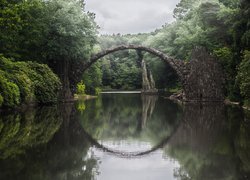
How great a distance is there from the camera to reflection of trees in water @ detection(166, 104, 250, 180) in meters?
6.06

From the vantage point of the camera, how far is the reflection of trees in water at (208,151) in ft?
19.9

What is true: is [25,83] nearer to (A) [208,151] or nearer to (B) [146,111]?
(B) [146,111]

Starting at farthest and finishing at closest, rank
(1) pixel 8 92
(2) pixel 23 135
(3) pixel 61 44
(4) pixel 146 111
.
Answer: (3) pixel 61 44 → (4) pixel 146 111 → (1) pixel 8 92 → (2) pixel 23 135

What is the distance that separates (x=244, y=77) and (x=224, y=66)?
8591 mm

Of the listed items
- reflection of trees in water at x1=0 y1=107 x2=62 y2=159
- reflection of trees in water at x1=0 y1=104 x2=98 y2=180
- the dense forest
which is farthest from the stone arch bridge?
reflection of trees in water at x1=0 y1=104 x2=98 y2=180

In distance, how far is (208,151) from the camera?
8039 millimetres

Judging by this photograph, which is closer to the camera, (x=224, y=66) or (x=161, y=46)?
(x=224, y=66)

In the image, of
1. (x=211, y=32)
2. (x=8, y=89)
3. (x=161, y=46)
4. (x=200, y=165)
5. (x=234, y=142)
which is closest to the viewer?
(x=200, y=165)

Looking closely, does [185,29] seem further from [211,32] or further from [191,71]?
[191,71]

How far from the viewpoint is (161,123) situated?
13898mm

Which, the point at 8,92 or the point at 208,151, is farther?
the point at 8,92

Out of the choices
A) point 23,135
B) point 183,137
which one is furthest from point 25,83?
point 183,137

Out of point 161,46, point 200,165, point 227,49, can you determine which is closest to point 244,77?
point 227,49

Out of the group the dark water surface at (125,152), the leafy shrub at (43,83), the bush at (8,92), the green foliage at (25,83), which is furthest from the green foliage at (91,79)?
the dark water surface at (125,152)
